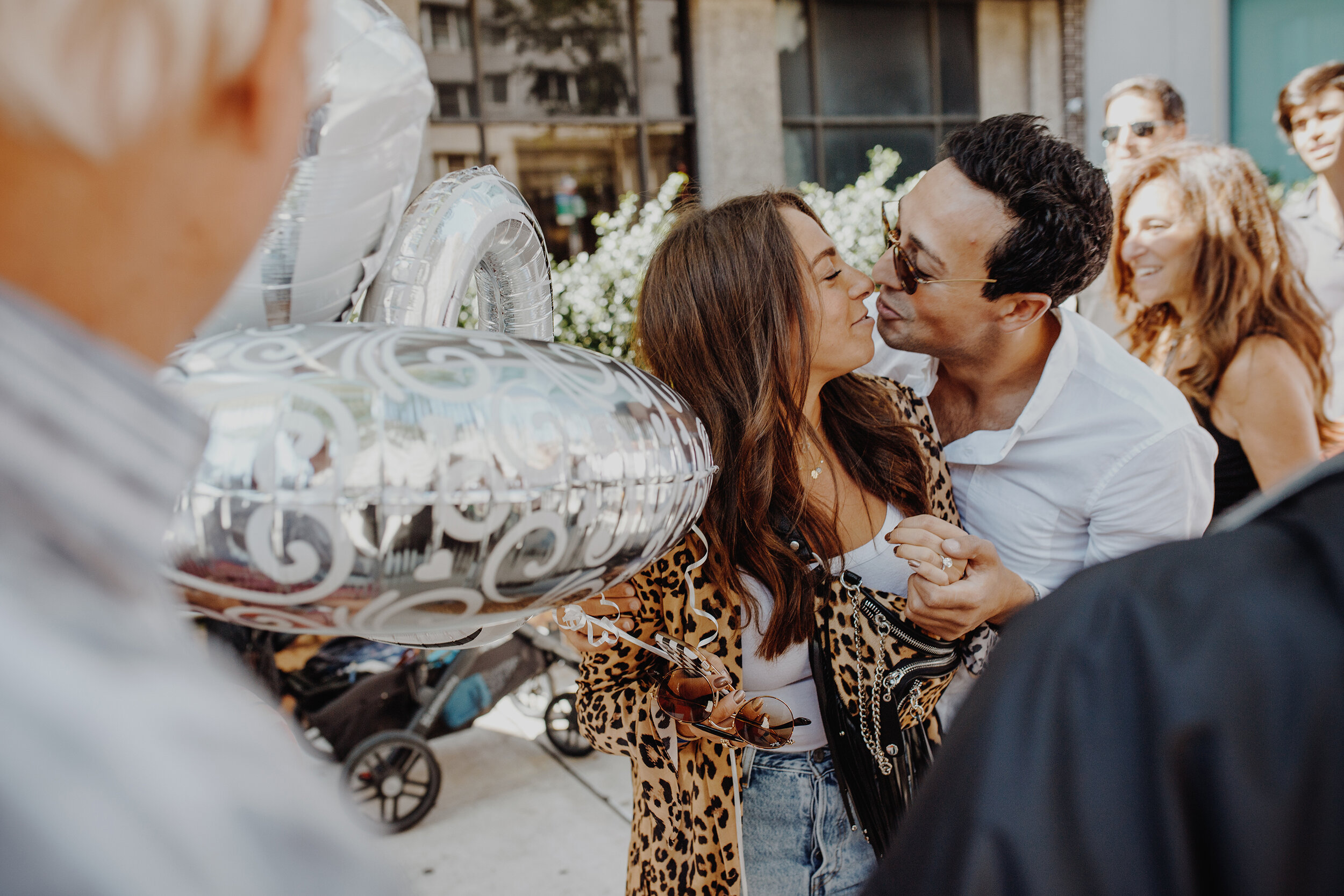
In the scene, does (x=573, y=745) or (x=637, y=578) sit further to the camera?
(x=573, y=745)

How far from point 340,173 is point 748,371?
1.03 m

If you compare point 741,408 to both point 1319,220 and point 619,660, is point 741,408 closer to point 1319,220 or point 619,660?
point 619,660

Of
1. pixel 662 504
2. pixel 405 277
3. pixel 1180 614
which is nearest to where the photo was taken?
pixel 1180 614

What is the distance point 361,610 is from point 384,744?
281 centimetres

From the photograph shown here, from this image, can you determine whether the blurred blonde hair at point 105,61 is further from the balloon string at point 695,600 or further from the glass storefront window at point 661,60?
the glass storefront window at point 661,60

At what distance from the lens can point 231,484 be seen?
1.87 ft

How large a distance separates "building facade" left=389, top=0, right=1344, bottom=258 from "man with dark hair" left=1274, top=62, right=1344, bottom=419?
3.11m

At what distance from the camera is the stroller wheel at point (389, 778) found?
10.2 feet

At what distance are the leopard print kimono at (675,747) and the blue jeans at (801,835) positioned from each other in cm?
9

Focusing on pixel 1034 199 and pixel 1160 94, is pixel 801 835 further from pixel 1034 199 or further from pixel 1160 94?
pixel 1160 94

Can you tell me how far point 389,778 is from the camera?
322 cm

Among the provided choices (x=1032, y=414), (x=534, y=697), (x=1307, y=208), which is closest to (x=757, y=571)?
(x=1032, y=414)

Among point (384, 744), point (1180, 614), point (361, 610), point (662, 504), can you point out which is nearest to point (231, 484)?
point (361, 610)

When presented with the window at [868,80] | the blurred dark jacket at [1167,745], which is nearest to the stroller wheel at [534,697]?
the blurred dark jacket at [1167,745]
